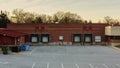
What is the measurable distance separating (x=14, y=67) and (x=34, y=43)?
48.3 meters

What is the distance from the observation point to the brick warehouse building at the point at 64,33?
262ft

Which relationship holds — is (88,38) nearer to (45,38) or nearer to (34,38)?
(45,38)

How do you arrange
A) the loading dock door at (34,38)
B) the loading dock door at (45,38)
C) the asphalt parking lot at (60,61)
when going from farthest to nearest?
the loading dock door at (45,38) < the loading dock door at (34,38) < the asphalt parking lot at (60,61)

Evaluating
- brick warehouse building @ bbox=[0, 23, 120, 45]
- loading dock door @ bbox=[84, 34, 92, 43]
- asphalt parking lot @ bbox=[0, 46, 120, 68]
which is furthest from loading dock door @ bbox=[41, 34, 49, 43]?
asphalt parking lot @ bbox=[0, 46, 120, 68]

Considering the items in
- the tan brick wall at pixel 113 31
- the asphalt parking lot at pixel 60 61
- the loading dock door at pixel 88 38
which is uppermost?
the tan brick wall at pixel 113 31

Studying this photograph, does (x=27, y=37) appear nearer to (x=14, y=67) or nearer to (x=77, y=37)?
(x=77, y=37)

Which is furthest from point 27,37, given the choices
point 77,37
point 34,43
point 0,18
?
point 0,18

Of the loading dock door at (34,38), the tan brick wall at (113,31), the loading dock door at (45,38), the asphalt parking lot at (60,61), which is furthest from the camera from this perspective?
the loading dock door at (45,38)

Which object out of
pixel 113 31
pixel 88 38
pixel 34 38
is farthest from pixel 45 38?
pixel 113 31

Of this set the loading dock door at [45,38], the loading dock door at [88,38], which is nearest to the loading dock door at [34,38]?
the loading dock door at [45,38]

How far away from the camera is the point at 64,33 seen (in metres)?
80.3

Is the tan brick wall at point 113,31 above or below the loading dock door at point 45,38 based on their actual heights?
above

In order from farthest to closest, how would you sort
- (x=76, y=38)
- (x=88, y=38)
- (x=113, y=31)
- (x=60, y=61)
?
(x=76, y=38) < (x=88, y=38) < (x=113, y=31) < (x=60, y=61)

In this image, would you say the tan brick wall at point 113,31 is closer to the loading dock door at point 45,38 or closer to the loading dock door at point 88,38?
the loading dock door at point 88,38
